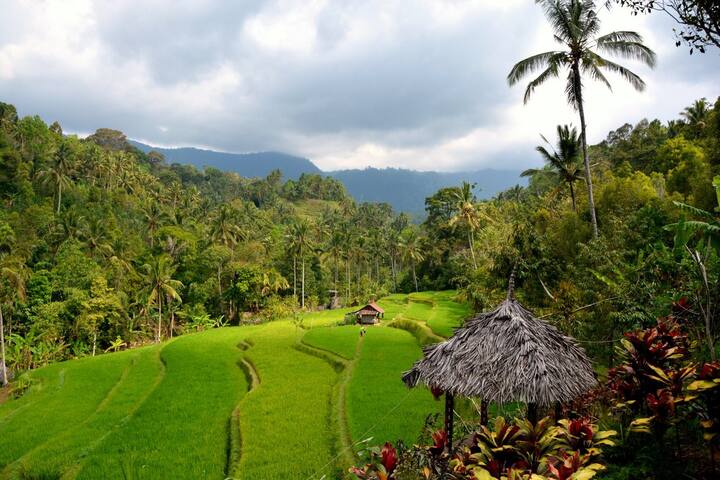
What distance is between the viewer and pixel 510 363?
25.2ft

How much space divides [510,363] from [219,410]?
1110cm

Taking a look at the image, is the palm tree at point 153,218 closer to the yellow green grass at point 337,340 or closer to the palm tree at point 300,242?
the palm tree at point 300,242

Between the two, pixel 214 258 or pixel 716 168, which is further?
pixel 214 258

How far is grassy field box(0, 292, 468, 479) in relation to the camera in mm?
11359

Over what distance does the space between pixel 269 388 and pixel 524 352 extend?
Result: 11.4 m

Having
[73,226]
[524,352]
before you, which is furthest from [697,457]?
[73,226]

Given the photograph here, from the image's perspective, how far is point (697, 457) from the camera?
19.2ft

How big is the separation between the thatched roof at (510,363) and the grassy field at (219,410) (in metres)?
4.19

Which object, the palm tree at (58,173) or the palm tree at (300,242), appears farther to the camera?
the palm tree at (300,242)

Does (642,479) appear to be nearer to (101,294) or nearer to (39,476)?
(39,476)

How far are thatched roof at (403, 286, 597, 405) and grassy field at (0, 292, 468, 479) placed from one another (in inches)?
165

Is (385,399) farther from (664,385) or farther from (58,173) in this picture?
(58,173)

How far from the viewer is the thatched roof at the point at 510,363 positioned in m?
7.41

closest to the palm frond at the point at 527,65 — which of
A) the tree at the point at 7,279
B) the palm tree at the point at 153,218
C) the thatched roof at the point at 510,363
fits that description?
the thatched roof at the point at 510,363
